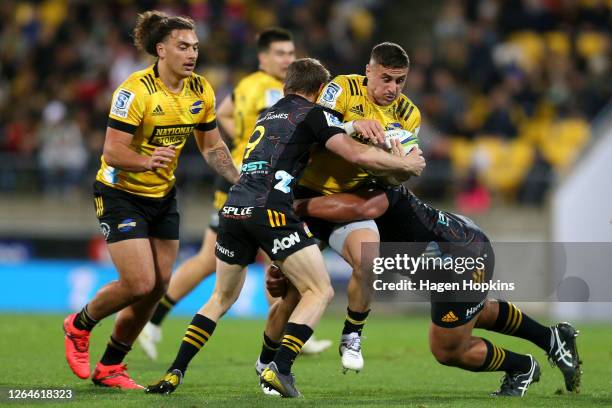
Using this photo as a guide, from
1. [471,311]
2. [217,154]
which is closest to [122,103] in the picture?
[217,154]

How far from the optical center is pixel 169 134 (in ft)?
26.1

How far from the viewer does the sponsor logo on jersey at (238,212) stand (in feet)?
23.7

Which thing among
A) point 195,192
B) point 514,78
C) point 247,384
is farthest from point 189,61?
point 514,78

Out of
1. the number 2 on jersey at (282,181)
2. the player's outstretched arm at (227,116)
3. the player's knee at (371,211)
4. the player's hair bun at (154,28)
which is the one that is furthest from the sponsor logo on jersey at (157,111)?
the player's outstretched arm at (227,116)

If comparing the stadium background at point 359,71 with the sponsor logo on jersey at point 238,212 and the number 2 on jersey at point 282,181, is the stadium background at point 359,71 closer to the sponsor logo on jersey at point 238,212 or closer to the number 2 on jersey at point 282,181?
the number 2 on jersey at point 282,181

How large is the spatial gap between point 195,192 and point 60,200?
2.23 metres

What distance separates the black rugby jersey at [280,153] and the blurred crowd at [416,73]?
10627 mm

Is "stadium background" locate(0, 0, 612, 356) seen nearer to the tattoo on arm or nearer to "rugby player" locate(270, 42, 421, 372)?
"rugby player" locate(270, 42, 421, 372)

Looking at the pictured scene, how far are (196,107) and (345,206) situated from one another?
134cm

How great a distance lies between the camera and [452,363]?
770 cm

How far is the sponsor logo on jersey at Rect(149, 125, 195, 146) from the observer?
25.9ft

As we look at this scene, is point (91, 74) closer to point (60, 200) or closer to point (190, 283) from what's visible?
point (60, 200)

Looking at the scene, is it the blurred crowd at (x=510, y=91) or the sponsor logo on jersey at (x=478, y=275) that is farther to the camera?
the blurred crowd at (x=510, y=91)

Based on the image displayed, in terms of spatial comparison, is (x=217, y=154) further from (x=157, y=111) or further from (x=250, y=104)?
(x=250, y=104)
